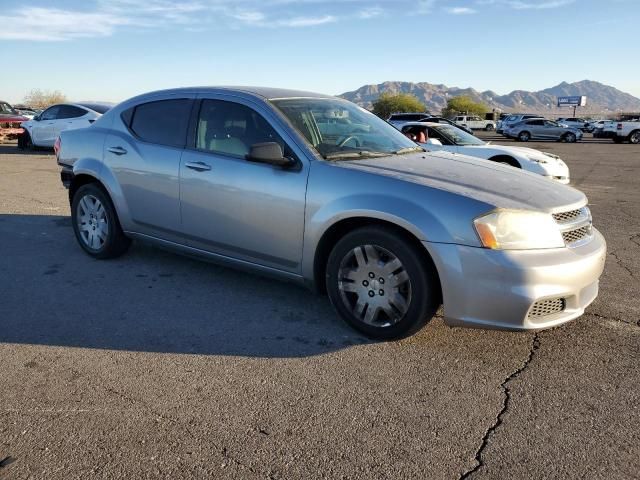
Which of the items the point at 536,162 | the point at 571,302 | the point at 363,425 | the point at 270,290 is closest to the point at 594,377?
the point at 571,302

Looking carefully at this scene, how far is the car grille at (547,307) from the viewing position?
3312mm

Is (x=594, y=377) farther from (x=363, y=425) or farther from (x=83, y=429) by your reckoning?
(x=83, y=429)

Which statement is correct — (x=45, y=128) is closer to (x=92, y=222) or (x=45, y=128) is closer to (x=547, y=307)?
(x=92, y=222)

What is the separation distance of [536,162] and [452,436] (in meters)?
8.38

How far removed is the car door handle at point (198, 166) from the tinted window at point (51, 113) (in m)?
14.0

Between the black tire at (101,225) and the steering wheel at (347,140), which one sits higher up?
the steering wheel at (347,140)

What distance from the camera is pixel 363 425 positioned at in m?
2.80

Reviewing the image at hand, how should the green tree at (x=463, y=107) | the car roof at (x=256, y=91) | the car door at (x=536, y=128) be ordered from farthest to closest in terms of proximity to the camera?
the green tree at (x=463, y=107), the car door at (x=536, y=128), the car roof at (x=256, y=91)

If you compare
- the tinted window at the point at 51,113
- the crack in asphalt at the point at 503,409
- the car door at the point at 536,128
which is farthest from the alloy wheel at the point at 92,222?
the car door at the point at 536,128

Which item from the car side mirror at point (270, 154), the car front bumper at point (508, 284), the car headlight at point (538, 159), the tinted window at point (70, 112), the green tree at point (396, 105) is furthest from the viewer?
the green tree at point (396, 105)

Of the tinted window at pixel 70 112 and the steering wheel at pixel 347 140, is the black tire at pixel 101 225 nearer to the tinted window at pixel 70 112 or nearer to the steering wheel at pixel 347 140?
A: the steering wheel at pixel 347 140

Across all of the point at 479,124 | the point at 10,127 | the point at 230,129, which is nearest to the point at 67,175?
the point at 230,129

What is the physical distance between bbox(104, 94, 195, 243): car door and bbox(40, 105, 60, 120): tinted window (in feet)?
42.6

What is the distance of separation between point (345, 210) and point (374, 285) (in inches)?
20.6
